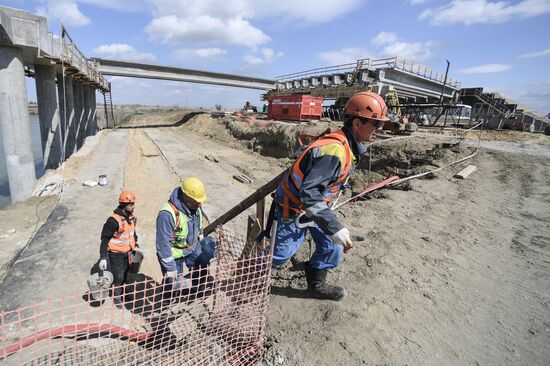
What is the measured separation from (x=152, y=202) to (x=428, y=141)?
11.1 meters

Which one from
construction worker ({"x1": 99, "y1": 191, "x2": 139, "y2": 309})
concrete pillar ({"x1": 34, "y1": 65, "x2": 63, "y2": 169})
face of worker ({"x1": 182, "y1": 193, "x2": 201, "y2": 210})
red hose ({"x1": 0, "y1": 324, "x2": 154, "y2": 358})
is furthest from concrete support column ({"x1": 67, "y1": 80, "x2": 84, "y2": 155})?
red hose ({"x1": 0, "y1": 324, "x2": 154, "y2": 358})

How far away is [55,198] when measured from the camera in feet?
25.7

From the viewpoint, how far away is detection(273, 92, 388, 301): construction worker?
7.89ft

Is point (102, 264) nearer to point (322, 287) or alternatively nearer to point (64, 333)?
point (64, 333)

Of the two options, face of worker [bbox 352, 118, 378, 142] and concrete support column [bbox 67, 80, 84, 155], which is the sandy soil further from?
concrete support column [bbox 67, 80, 84, 155]

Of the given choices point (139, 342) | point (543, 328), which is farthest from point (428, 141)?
point (139, 342)

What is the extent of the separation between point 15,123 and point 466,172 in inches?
503

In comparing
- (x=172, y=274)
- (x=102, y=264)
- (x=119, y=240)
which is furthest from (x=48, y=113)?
(x=172, y=274)

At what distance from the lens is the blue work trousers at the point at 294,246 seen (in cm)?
289

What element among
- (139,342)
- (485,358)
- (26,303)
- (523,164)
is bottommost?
(26,303)

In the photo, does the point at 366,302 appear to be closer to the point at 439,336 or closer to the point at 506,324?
the point at 439,336

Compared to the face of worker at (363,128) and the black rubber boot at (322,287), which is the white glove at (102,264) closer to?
the black rubber boot at (322,287)

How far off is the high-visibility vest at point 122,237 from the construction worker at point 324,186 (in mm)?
2049

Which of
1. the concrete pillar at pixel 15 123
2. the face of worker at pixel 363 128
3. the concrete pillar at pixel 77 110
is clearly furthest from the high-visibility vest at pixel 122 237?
the concrete pillar at pixel 77 110
